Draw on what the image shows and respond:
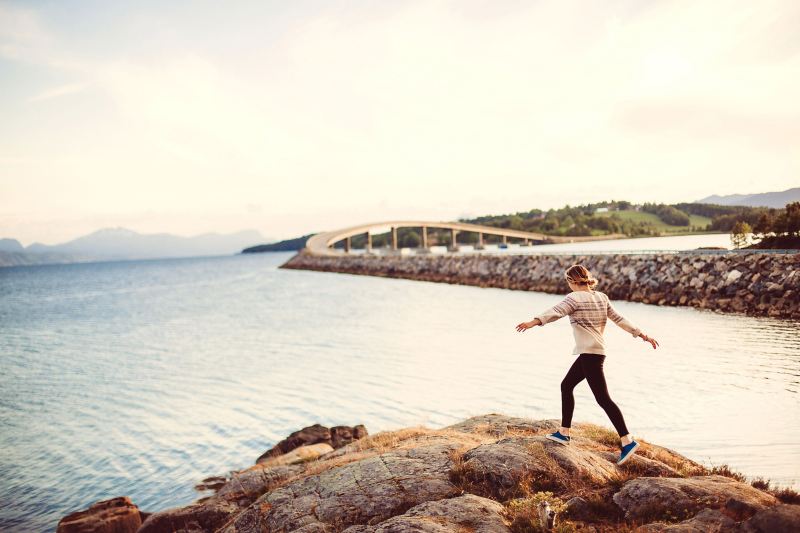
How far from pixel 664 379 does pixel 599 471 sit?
860 cm

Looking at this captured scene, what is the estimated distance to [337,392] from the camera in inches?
585

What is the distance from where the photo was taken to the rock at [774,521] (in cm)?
384

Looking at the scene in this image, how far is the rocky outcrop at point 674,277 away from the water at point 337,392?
1805mm

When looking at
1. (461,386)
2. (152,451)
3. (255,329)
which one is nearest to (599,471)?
(461,386)

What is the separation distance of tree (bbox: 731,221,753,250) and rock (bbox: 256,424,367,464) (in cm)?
3633

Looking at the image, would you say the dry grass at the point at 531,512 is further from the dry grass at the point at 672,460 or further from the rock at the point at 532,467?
the dry grass at the point at 672,460

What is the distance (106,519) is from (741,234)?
A: 42945mm

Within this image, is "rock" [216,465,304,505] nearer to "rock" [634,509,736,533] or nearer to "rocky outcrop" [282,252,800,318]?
"rock" [634,509,736,533]

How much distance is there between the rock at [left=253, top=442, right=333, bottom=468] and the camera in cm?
944

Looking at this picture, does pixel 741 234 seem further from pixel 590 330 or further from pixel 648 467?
pixel 590 330

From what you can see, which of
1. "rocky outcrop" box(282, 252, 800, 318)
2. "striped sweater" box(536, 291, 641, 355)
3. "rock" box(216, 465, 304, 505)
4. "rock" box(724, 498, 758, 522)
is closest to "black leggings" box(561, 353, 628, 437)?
"striped sweater" box(536, 291, 641, 355)

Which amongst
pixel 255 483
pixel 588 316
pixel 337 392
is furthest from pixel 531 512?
pixel 337 392

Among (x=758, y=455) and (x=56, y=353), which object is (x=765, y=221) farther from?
(x=56, y=353)

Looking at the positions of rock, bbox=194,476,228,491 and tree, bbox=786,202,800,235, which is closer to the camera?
rock, bbox=194,476,228,491
